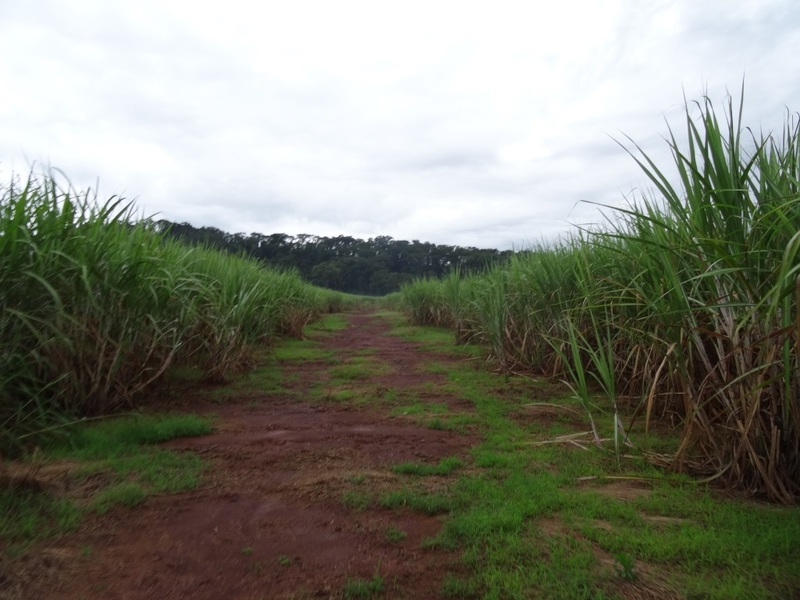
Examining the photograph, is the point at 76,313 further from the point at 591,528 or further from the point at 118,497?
the point at 591,528

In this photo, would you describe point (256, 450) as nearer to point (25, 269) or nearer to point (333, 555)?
point (333, 555)

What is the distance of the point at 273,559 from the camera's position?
2.16 meters

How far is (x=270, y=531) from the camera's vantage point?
2.42 m

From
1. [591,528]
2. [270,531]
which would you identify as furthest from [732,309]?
[270,531]

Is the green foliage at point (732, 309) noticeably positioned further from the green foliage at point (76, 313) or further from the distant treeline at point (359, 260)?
the distant treeline at point (359, 260)

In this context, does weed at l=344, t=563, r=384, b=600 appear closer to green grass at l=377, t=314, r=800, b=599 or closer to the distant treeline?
green grass at l=377, t=314, r=800, b=599

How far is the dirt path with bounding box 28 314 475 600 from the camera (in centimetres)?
197

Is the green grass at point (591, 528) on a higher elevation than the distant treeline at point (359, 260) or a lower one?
lower

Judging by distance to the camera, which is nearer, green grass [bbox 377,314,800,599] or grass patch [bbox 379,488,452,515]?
green grass [bbox 377,314,800,599]

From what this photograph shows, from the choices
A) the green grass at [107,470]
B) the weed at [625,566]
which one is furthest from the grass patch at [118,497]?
the weed at [625,566]

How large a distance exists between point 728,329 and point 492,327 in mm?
4272

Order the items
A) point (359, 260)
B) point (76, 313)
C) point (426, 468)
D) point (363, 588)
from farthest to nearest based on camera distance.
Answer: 1. point (359, 260)
2. point (76, 313)
3. point (426, 468)
4. point (363, 588)

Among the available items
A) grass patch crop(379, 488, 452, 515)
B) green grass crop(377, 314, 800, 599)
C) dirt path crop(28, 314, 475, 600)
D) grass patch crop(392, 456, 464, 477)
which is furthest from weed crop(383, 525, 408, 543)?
grass patch crop(392, 456, 464, 477)

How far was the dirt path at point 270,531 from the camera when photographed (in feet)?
6.46
